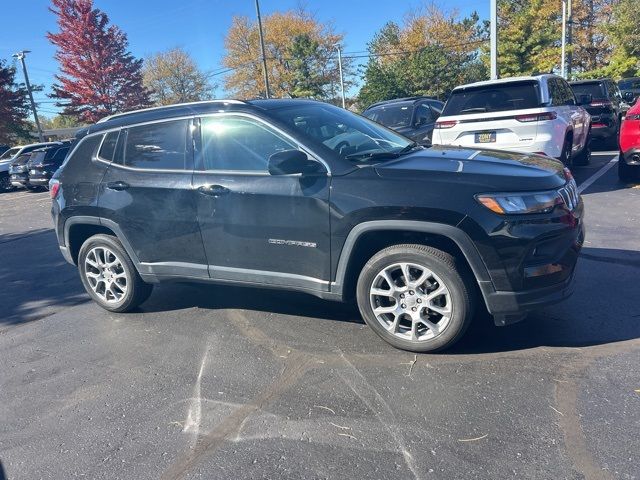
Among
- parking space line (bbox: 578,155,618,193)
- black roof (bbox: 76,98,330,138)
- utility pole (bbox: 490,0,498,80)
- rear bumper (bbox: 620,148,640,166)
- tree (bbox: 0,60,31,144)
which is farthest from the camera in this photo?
tree (bbox: 0,60,31,144)

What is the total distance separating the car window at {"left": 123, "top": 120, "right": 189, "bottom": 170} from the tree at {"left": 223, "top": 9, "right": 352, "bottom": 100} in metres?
45.7

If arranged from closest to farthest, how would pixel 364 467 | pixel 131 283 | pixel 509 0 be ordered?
1. pixel 364 467
2. pixel 131 283
3. pixel 509 0

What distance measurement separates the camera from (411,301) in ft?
12.2

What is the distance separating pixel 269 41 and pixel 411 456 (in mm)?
53976

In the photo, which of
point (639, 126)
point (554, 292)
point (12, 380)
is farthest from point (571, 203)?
point (639, 126)

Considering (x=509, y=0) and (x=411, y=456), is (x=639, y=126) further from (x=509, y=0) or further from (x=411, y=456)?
(x=509, y=0)

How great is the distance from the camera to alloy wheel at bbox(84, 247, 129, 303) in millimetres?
5035

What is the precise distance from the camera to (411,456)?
271 centimetres

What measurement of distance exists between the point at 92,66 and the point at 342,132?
37.9 metres

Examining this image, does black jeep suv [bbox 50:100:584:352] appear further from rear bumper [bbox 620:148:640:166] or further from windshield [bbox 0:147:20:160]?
windshield [bbox 0:147:20:160]

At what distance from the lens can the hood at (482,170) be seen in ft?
11.3

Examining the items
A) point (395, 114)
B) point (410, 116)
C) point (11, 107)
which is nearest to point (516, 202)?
point (410, 116)

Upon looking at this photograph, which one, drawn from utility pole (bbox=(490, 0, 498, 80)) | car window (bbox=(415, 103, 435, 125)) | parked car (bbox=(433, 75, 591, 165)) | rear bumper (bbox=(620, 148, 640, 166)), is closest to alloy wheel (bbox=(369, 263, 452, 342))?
parked car (bbox=(433, 75, 591, 165))

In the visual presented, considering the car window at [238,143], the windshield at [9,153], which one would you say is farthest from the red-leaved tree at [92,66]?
the car window at [238,143]
